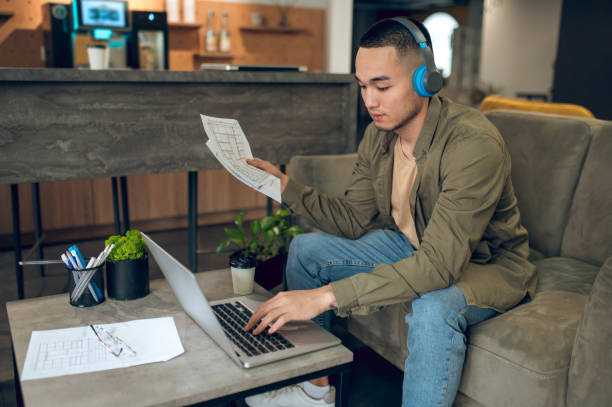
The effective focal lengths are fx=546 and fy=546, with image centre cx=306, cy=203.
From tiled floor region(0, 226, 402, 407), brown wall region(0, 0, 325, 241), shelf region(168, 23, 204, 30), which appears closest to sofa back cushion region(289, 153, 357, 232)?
tiled floor region(0, 226, 402, 407)

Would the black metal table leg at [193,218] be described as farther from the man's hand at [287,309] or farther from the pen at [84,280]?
the man's hand at [287,309]

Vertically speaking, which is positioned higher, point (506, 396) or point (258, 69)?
point (258, 69)

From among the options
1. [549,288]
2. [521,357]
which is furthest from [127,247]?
[549,288]

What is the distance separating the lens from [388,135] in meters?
1.67

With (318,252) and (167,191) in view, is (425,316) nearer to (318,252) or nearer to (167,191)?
(318,252)

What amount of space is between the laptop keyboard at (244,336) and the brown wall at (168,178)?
9.12ft

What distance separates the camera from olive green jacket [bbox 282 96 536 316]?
1271 mm

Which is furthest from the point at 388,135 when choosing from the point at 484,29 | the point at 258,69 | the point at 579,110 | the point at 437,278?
the point at 484,29

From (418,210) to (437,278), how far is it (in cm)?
29

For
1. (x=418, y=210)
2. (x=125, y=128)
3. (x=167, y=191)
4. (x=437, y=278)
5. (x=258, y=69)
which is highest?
(x=258, y=69)

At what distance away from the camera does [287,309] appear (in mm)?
1140

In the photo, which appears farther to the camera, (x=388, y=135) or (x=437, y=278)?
(x=388, y=135)

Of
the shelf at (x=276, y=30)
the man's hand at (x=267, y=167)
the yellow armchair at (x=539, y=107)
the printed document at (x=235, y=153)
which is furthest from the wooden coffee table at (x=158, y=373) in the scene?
the shelf at (x=276, y=30)

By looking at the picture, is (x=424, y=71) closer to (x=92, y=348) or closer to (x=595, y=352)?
(x=595, y=352)
